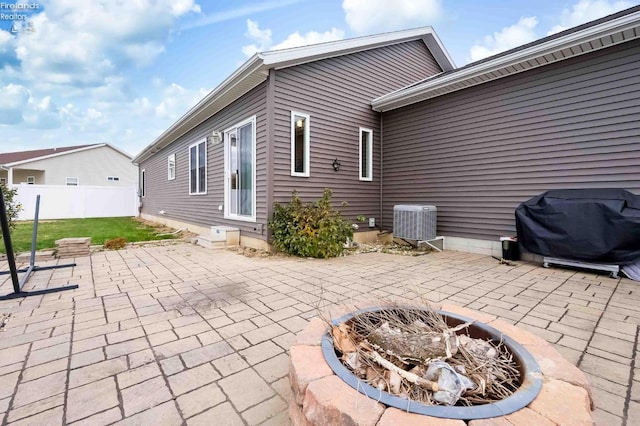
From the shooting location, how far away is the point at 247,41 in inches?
368

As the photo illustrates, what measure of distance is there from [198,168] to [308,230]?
4977 millimetres

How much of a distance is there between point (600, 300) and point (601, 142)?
269cm

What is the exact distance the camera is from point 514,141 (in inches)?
201

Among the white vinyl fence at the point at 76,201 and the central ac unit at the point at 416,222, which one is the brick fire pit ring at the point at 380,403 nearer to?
the central ac unit at the point at 416,222

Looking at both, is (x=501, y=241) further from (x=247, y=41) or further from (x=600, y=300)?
(x=247, y=41)

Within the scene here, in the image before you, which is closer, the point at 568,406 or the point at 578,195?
the point at 568,406

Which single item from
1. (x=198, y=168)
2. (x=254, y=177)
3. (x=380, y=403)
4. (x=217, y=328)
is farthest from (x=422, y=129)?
(x=380, y=403)

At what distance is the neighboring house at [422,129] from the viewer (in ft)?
14.0

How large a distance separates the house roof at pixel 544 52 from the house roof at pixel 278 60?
61.7 inches

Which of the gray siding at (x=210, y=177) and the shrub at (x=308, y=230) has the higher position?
the gray siding at (x=210, y=177)

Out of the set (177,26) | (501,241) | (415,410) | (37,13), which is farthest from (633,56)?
(37,13)

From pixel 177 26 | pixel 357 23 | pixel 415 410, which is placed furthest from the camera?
pixel 357 23

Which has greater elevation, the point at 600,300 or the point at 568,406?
the point at 568,406

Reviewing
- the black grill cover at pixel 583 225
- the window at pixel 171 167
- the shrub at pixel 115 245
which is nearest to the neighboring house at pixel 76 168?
the window at pixel 171 167
